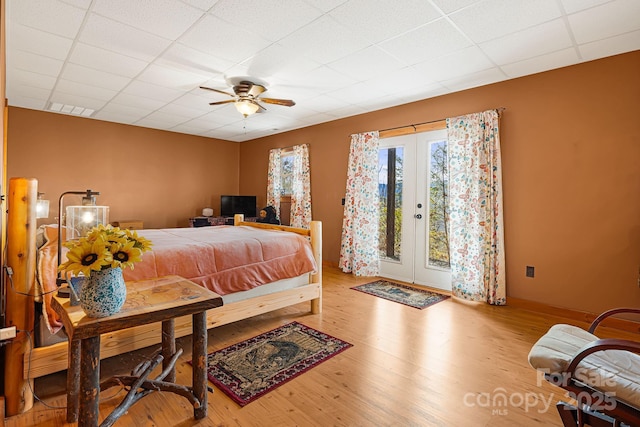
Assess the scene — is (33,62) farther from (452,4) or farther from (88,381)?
(452,4)

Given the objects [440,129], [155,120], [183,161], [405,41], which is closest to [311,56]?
[405,41]

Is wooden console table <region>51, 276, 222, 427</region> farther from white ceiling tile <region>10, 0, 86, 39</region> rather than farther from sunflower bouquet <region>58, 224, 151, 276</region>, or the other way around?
white ceiling tile <region>10, 0, 86, 39</region>

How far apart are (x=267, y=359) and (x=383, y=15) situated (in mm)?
2712

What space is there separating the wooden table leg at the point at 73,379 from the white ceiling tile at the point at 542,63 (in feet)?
13.7

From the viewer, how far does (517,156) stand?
3.51 metres

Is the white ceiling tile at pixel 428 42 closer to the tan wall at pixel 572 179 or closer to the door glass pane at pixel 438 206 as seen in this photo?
the tan wall at pixel 572 179

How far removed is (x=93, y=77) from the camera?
11.7ft

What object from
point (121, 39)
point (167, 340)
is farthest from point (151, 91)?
point (167, 340)

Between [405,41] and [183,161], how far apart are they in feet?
17.7

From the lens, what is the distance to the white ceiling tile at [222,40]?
249 cm

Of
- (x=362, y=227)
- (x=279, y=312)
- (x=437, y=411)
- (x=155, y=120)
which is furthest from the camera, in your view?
(x=155, y=120)

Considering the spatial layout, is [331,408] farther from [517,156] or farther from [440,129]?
[440,129]

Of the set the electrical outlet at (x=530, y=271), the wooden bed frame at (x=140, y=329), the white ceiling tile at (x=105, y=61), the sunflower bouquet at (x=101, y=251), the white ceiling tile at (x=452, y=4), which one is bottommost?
the wooden bed frame at (x=140, y=329)

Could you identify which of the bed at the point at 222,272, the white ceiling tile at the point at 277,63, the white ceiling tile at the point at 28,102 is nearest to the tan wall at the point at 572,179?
the white ceiling tile at the point at 277,63
